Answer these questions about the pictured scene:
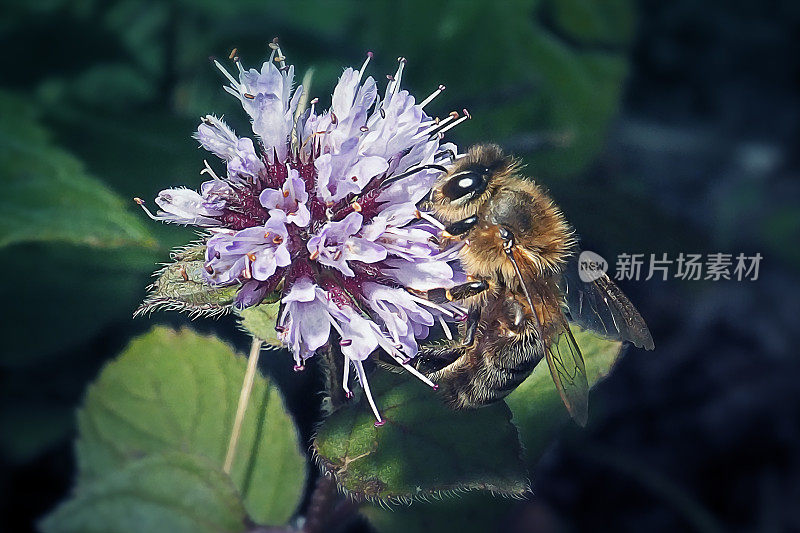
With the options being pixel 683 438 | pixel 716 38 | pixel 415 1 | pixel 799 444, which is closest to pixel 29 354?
pixel 415 1

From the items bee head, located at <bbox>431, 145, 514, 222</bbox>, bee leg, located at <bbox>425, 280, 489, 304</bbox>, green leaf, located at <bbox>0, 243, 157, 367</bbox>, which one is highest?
bee head, located at <bbox>431, 145, 514, 222</bbox>

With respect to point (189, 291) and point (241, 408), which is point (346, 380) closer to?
point (189, 291)

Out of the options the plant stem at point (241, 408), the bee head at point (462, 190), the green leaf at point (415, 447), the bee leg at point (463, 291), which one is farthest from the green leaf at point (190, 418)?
the bee head at point (462, 190)

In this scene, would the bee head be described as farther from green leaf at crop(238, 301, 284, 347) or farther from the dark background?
the dark background

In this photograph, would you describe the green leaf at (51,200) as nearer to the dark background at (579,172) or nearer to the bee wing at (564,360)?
the dark background at (579,172)

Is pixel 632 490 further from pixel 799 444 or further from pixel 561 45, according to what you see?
pixel 561 45

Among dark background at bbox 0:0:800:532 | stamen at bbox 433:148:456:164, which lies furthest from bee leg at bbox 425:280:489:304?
dark background at bbox 0:0:800:532

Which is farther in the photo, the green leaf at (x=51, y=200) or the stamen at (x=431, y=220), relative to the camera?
the green leaf at (x=51, y=200)
